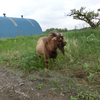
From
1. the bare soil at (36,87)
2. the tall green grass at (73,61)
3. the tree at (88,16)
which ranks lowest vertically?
the bare soil at (36,87)

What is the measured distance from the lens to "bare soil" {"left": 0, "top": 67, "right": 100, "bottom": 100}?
6.66 feet

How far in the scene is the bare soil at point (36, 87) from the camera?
203cm

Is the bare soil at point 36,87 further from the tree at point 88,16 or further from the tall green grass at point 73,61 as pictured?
the tree at point 88,16

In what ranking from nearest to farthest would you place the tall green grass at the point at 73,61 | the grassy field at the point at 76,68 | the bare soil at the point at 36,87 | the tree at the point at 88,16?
the bare soil at the point at 36,87 < the grassy field at the point at 76,68 < the tall green grass at the point at 73,61 < the tree at the point at 88,16

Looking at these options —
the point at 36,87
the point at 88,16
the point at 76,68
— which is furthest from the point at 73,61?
the point at 88,16

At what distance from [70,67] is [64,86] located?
3.34 ft

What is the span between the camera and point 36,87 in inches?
90.8

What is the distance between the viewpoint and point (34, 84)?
2426 mm

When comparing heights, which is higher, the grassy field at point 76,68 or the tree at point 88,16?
the tree at point 88,16

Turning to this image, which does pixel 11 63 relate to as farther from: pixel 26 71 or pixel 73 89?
pixel 73 89

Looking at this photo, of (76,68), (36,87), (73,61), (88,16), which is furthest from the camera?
(88,16)

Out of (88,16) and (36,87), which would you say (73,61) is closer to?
(36,87)

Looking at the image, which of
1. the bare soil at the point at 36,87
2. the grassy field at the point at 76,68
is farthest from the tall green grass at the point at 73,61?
the bare soil at the point at 36,87

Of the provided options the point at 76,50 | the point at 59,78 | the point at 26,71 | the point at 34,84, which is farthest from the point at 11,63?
the point at 76,50
